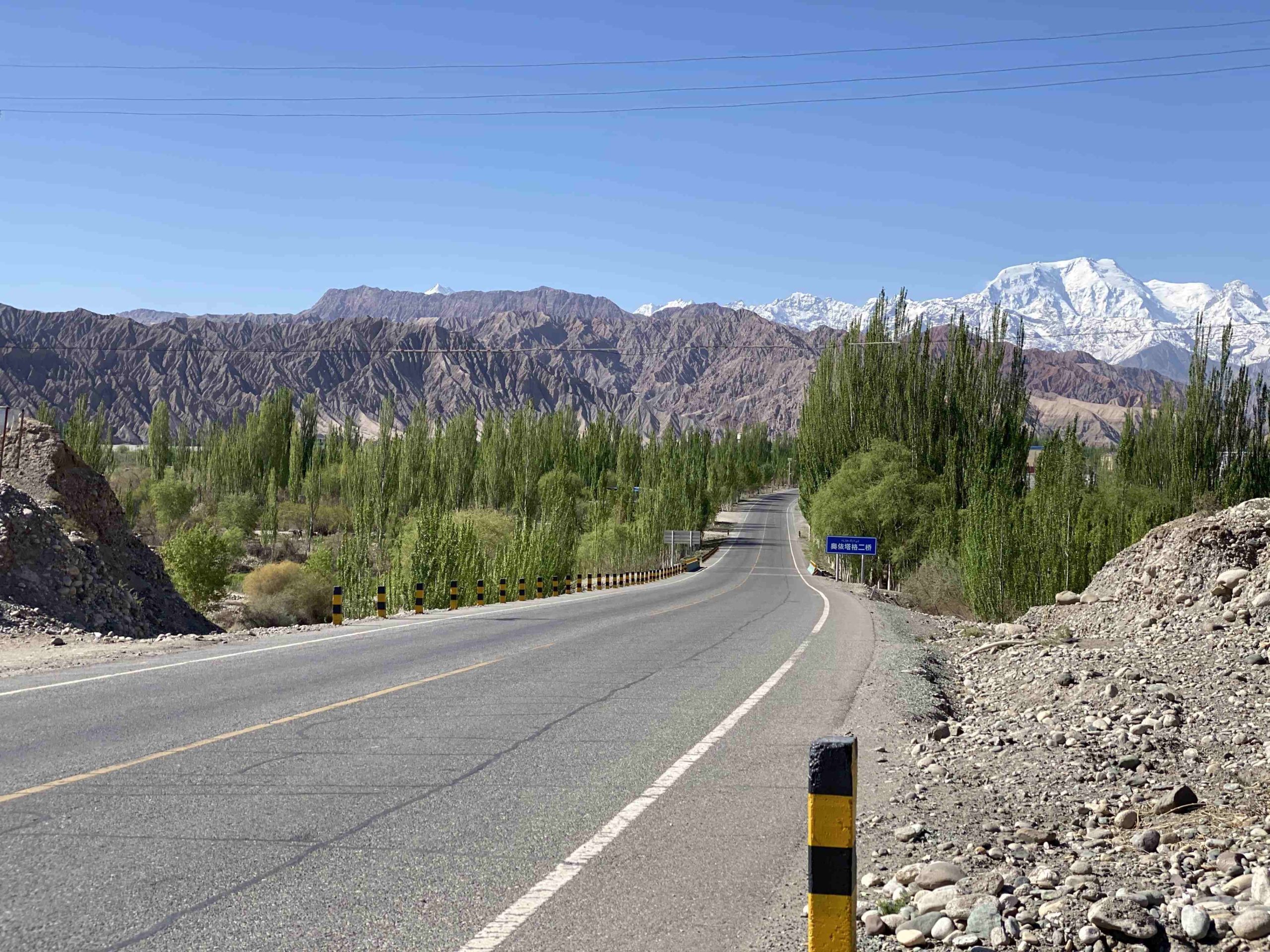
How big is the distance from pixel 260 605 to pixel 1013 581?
33268 mm

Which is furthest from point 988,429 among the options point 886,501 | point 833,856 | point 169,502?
point 833,856

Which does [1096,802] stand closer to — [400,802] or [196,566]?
[400,802]

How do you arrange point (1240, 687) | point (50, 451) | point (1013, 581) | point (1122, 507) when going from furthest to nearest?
point (1122, 507) → point (1013, 581) → point (50, 451) → point (1240, 687)

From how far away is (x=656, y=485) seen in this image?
333 ft

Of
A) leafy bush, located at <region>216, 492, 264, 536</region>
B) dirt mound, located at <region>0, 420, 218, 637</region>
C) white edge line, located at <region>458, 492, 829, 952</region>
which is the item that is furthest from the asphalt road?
leafy bush, located at <region>216, 492, 264, 536</region>

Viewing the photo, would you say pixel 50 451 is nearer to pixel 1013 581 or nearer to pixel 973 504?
pixel 1013 581

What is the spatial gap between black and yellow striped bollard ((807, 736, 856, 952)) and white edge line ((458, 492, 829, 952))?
148cm

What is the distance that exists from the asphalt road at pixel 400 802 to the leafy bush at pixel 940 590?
28.0 m

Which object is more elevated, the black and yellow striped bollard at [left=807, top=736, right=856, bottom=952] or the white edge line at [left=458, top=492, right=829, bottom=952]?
the black and yellow striped bollard at [left=807, top=736, right=856, bottom=952]

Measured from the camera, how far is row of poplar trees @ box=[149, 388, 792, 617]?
44406 mm

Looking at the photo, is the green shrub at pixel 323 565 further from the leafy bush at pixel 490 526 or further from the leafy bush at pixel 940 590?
the leafy bush at pixel 940 590

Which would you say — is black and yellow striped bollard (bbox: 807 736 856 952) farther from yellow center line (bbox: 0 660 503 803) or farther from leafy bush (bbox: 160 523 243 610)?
leafy bush (bbox: 160 523 243 610)

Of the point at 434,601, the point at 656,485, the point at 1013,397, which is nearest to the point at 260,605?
the point at 434,601

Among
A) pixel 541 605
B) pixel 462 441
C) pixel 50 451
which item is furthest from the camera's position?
pixel 462 441
